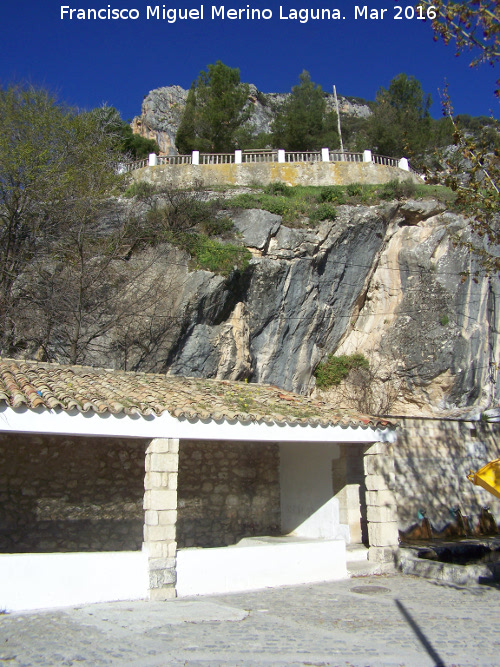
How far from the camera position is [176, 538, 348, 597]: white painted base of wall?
7.75m

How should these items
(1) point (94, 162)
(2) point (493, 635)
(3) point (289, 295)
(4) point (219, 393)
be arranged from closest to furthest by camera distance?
(2) point (493, 635) < (4) point (219, 393) < (1) point (94, 162) < (3) point (289, 295)

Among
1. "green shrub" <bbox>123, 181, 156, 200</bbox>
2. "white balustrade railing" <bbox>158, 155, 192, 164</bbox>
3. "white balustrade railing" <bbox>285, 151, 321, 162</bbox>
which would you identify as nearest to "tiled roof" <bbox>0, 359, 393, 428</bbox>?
"green shrub" <bbox>123, 181, 156, 200</bbox>

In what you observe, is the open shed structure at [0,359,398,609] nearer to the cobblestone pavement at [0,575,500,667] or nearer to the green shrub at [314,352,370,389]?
the cobblestone pavement at [0,575,500,667]

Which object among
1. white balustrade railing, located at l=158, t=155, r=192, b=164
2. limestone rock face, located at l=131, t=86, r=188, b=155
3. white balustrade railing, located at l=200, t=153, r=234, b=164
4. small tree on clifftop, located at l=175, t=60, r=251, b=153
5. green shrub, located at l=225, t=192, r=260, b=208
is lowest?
green shrub, located at l=225, t=192, r=260, b=208

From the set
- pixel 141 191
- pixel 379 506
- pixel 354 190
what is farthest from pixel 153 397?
pixel 354 190

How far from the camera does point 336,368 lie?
848 inches

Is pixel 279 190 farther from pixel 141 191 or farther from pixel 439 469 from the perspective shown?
pixel 439 469

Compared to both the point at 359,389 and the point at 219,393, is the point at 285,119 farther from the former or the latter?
the point at 219,393

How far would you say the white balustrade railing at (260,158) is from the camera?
24.9 meters

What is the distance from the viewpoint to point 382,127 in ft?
98.8

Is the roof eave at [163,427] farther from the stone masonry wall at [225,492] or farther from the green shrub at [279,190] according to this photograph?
the green shrub at [279,190]

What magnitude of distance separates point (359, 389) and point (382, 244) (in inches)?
248

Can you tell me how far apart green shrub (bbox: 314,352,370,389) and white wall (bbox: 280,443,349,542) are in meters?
10.1

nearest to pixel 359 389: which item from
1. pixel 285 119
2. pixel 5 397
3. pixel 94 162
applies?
pixel 94 162
